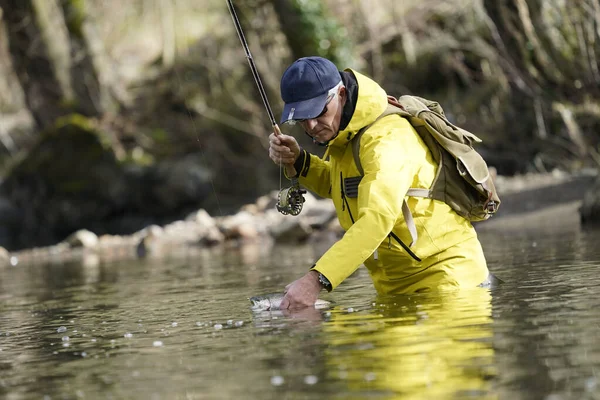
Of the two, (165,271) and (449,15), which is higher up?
(449,15)

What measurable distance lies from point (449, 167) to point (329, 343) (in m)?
1.52

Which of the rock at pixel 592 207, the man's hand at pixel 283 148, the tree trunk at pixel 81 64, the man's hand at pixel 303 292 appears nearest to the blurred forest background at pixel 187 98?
the tree trunk at pixel 81 64

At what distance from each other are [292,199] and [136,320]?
50.2 inches

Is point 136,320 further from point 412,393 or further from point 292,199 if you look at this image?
point 412,393

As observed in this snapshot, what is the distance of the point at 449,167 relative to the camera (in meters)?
6.43

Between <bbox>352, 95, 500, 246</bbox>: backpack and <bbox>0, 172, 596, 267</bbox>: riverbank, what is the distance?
20.5ft

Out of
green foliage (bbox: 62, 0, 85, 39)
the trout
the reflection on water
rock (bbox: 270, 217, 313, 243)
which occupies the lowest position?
the reflection on water

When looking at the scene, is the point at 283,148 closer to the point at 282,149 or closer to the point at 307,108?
the point at 282,149

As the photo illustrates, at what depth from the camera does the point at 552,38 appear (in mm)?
15758

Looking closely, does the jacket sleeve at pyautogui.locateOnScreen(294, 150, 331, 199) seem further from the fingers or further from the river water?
the river water

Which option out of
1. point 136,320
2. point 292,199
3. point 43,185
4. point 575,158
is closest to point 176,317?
point 136,320

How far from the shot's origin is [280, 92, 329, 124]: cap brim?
6.05 m

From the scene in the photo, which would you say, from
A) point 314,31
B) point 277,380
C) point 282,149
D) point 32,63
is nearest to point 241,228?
point 314,31

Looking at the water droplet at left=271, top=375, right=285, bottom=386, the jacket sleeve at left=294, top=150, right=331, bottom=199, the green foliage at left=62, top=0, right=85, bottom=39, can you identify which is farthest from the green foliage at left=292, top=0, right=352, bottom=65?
the water droplet at left=271, top=375, right=285, bottom=386
